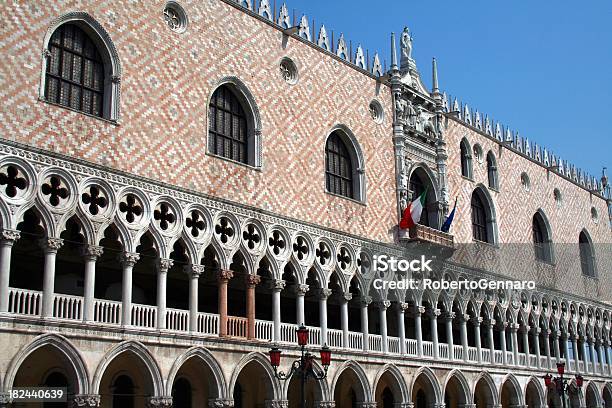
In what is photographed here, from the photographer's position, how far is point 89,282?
14297 mm

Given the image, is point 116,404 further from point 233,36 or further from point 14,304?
point 233,36

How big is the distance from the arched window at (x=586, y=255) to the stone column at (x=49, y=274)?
2417 cm

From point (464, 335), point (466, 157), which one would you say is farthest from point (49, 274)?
point (466, 157)

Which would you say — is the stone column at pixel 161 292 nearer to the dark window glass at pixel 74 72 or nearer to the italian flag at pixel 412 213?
the dark window glass at pixel 74 72

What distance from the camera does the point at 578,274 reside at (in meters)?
31.7

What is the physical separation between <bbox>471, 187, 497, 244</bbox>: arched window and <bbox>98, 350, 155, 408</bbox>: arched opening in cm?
1366

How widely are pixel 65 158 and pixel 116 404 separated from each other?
5.13 meters

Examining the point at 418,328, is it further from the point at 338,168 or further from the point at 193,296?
the point at 193,296

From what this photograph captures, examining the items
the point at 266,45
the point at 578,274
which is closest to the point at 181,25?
the point at 266,45

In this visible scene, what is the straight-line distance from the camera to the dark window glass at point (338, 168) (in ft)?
68.3

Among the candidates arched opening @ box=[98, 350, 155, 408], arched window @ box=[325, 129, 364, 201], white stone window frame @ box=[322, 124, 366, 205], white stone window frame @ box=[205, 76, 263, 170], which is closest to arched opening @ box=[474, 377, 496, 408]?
white stone window frame @ box=[322, 124, 366, 205]

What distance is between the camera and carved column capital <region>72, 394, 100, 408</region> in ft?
45.0

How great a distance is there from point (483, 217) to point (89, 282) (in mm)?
16013

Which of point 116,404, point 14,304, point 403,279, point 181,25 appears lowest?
point 116,404
